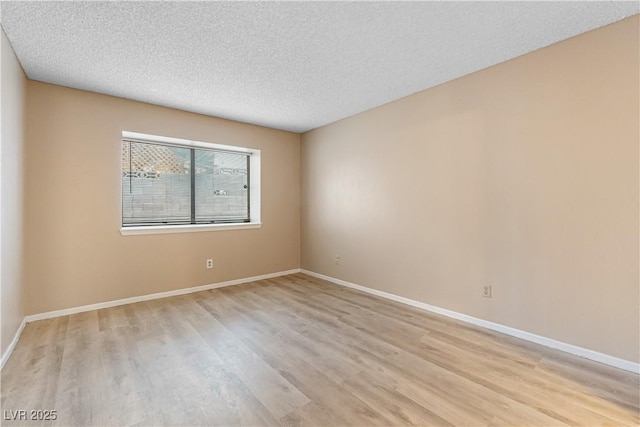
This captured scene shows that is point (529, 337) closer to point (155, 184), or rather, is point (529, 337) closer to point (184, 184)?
point (184, 184)

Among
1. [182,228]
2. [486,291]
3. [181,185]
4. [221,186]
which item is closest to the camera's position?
[486,291]

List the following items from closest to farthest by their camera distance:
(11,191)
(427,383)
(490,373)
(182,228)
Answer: (427,383), (490,373), (11,191), (182,228)

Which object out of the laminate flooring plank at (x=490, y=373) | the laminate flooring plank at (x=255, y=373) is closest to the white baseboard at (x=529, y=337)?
the laminate flooring plank at (x=490, y=373)

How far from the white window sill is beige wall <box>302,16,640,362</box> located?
75.3 inches

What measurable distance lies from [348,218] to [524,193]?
217 centimetres

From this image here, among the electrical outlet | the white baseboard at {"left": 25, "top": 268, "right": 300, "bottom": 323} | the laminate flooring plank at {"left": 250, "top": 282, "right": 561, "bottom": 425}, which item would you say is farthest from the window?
the electrical outlet

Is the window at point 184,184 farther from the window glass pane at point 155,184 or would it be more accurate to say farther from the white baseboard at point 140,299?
the white baseboard at point 140,299

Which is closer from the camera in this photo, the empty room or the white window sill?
the empty room

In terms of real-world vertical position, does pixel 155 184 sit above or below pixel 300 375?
above

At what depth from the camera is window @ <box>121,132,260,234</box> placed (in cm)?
369

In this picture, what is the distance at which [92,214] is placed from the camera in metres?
3.22

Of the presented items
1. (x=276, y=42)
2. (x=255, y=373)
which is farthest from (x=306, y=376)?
(x=276, y=42)

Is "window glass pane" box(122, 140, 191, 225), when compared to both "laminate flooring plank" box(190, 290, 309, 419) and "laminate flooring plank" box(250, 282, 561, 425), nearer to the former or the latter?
"laminate flooring plank" box(190, 290, 309, 419)

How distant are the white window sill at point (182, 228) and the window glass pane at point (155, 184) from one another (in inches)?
8.7
